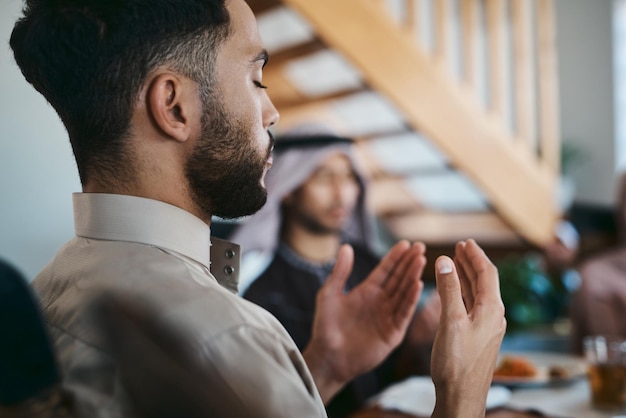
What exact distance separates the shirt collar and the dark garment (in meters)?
0.91

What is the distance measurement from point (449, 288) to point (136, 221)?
29 centimetres

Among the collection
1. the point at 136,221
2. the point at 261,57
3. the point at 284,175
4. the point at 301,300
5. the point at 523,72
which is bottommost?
the point at 301,300

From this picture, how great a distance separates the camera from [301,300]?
179cm

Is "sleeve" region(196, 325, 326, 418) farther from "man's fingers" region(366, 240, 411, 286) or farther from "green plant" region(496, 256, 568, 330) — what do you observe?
"green plant" region(496, 256, 568, 330)

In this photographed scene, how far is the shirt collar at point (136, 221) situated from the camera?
596mm

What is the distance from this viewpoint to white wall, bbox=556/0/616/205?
4.79m

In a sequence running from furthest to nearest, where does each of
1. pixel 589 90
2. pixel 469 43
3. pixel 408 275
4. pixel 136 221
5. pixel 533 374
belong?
1. pixel 589 90
2. pixel 469 43
3. pixel 533 374
4. pixel 408 275
5. pixel 136 221

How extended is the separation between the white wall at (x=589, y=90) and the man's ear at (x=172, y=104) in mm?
4564

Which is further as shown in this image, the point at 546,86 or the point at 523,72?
the point at 546,86

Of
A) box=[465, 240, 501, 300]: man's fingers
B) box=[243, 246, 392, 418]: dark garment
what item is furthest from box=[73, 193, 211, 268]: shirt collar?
box=[243, 246, 392, 418]: dark garment

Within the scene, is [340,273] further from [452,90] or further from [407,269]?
[452,90]

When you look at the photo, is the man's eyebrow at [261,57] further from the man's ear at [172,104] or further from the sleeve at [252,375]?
the sleeve at [252,375]

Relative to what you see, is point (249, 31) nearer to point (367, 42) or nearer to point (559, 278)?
point (367, 42)

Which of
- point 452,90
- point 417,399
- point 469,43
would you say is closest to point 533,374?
point 417,399
